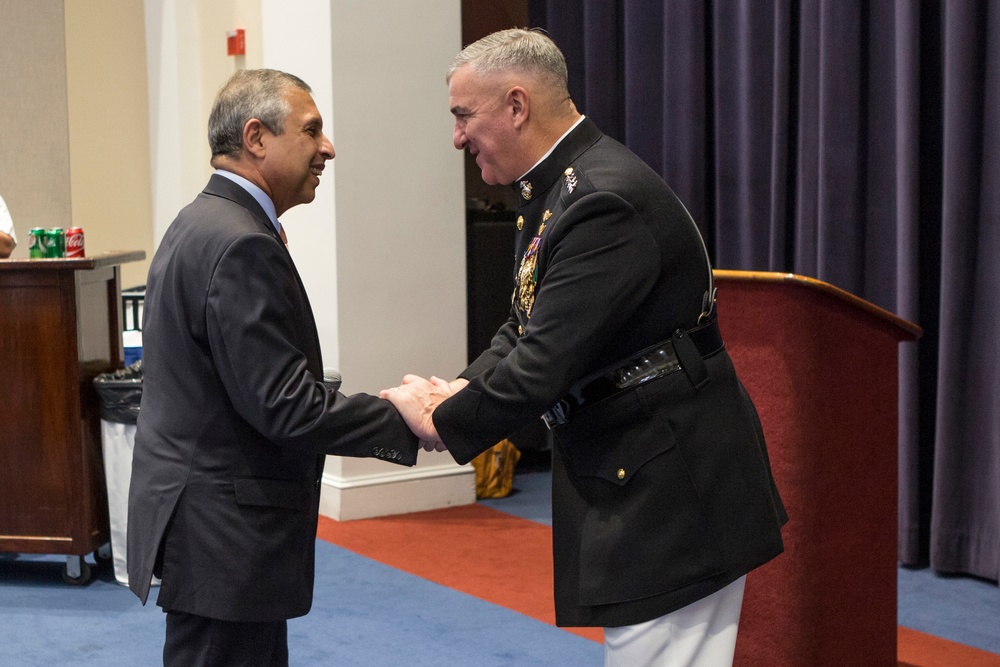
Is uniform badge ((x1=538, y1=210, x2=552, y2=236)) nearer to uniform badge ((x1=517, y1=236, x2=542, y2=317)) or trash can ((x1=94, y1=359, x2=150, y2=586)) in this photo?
uniform badge ((x1=517, y1=236, x2=542, y2=317))

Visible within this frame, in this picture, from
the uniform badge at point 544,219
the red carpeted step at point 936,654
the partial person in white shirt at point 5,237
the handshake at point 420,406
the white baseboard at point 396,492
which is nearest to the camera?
the uniform badge at point 544,219

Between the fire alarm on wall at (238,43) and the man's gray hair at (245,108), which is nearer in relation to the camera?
the man's gray hair at (245,108)

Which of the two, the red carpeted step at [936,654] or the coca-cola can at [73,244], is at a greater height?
the coca-cola can at [73,244]

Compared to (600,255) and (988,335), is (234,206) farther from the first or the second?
(988,335)

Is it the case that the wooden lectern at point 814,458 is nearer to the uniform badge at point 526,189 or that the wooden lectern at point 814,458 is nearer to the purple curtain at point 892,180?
the uniform badge at point 526,189

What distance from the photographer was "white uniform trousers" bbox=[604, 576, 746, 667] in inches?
72.3

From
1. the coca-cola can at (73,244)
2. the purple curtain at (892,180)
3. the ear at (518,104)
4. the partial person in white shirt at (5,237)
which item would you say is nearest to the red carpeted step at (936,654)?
the purple curtain at (892,180)

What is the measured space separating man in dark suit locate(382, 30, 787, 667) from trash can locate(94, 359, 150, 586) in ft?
8.07

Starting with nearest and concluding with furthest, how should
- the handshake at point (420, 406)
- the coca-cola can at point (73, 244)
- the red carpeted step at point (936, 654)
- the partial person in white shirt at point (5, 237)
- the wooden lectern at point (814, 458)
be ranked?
the handshake at point (420, 406)
the wooden lectern at point (814, 458)
the red carpeted step at point (936, 654)
the coca-cola can at point (73, 244)
the partial person in white shirt at point (5, 237)

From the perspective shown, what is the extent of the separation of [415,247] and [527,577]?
62.8 inches

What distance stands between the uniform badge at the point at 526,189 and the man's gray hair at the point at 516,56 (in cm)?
16

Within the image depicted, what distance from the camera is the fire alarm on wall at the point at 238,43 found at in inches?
238

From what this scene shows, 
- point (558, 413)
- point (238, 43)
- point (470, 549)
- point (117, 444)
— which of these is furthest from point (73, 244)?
point (558, 413)

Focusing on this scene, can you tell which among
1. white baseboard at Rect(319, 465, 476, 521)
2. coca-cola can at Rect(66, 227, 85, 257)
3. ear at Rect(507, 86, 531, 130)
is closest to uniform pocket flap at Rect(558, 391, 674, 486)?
ear at Rect(507, 86, 531, 130)
